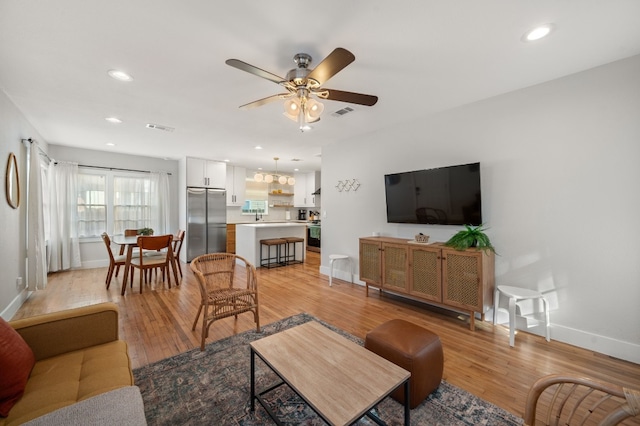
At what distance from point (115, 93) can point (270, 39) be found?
217 centimetres

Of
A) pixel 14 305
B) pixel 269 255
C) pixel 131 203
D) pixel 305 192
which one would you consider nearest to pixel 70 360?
pixel 14 305

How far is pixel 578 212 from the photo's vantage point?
8.45 ft

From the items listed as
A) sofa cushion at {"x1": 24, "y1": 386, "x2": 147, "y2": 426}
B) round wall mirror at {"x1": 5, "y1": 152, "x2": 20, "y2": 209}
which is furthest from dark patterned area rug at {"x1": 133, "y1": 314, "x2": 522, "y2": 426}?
round wall mirror at {"x1": 5, "y1": 152, "x2": 20, "y2": 209}

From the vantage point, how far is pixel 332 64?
1.79 m

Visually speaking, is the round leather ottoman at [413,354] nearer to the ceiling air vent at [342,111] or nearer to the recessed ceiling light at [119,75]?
the ceiling air vent at [342,111]

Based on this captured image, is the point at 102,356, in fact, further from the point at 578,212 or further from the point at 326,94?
the point at 578,212

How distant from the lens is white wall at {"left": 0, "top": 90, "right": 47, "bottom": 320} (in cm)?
295

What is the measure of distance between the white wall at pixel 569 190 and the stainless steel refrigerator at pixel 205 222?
18.6 ft

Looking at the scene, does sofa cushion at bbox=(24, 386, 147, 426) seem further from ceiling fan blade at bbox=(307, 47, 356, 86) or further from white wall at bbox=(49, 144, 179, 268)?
white wall at bbox=(49, 144, 179, 268)

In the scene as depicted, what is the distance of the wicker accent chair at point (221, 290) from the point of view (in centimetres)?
254

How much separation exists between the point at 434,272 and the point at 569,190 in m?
1.58

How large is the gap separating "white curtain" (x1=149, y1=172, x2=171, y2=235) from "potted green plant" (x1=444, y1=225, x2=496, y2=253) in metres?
6.60

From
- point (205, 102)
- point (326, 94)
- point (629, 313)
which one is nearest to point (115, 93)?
point (205, 102)

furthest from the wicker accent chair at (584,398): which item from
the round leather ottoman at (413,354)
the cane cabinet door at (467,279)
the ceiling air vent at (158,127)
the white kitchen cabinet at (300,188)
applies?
the white kitchen cabinet at (300,188)
